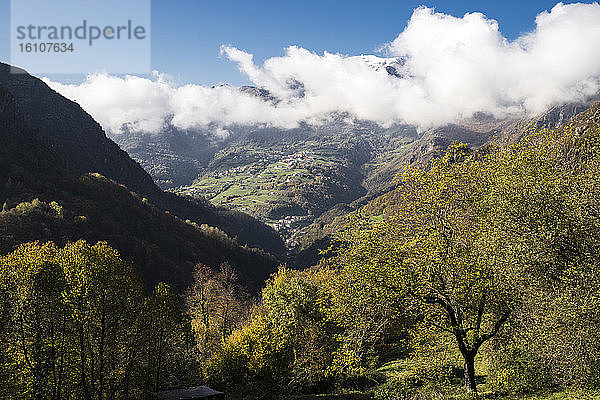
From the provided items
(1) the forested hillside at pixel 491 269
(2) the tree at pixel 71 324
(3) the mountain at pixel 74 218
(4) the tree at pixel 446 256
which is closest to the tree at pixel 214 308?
(2) the tree at pixel 71 324

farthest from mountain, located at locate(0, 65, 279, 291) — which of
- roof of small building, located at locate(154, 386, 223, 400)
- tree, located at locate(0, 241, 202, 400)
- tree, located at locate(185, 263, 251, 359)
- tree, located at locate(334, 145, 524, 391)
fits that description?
tree, located at locate(334, 145, 524, 391)

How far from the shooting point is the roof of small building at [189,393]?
39550 millimetres

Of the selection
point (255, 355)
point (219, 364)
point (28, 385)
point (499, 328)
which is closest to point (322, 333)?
point (255, 355)

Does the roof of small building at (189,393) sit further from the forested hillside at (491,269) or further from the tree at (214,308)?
the forested hillside at (491,269)

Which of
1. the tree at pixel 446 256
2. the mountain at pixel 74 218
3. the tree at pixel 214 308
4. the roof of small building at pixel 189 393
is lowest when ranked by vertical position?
the roof of small building at pixel 189 393

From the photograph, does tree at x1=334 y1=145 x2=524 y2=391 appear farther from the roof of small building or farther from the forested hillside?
the roof of small building

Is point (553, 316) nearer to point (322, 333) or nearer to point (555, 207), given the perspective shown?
point (555, 207)

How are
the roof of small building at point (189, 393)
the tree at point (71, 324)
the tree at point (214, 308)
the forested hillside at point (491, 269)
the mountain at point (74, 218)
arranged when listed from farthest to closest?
the mountain at point (74, 218)
the tree at point (214, 308)
the roof of small building at point (189, 393)
the tree at point (71, 324)
the forested hillside at point (491, 269)

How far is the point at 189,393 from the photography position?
135ft

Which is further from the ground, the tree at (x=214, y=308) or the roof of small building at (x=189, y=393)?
the tree at (x=214, y=308)

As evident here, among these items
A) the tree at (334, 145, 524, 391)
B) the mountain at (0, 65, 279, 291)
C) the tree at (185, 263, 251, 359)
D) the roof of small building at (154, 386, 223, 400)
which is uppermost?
the mountain at (0, 65, 279, 291)

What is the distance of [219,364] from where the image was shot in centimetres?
4666

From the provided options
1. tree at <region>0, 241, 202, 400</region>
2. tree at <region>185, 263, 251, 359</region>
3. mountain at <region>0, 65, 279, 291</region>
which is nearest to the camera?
tree at <region>0, 241, 202, 400</region>

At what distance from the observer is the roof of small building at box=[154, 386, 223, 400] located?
39550 millimetres
